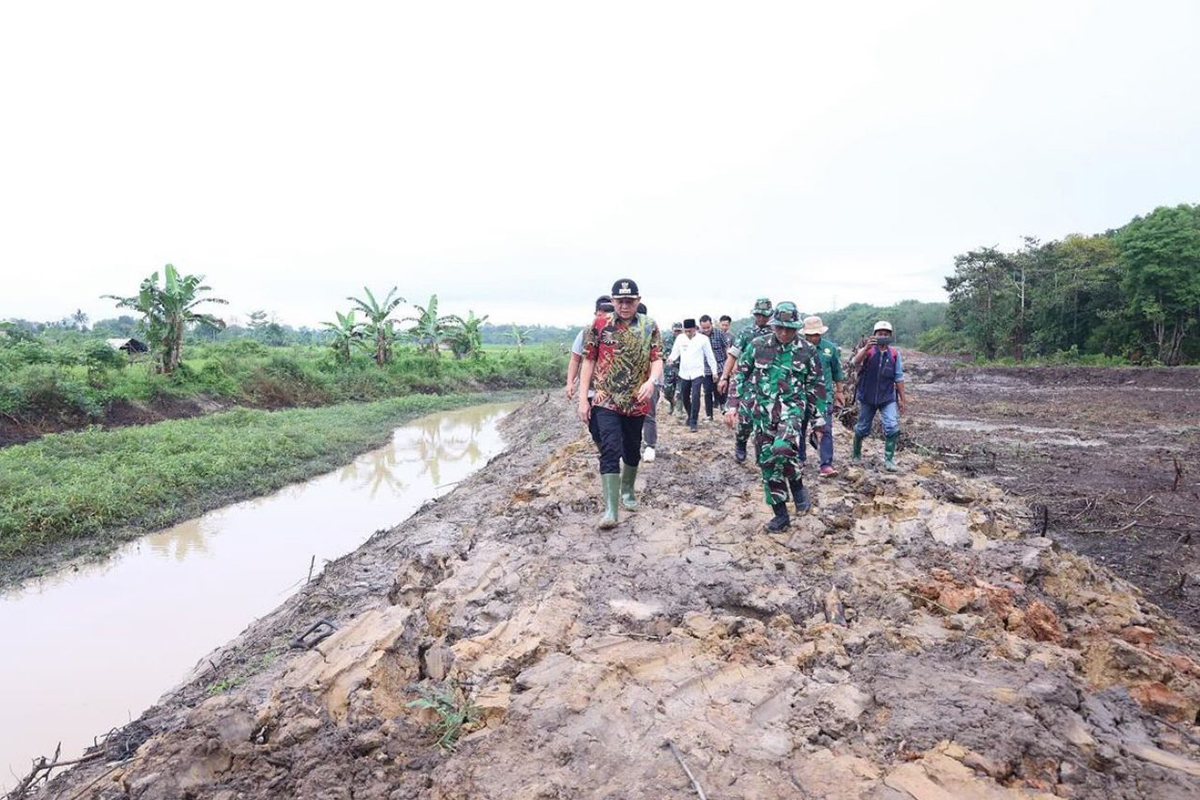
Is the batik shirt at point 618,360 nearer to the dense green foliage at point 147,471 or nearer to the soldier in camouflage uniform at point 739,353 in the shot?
the soldier in camouflage uniform at point 739,353

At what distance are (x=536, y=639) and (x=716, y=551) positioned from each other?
1622 millimetres

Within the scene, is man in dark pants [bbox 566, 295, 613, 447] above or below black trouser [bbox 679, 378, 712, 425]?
above

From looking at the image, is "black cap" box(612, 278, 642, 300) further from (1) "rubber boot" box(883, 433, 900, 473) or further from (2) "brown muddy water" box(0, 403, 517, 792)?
(2) "brown muddy water" box(0, 403, 517, 792)

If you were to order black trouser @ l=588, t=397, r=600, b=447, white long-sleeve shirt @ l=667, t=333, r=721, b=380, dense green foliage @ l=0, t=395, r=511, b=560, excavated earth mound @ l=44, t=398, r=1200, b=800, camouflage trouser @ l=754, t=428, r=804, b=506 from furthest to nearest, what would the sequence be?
1. white long-sleeve shirt @ l=667, t=333, r=721, b=380
2. dense green foliage @ l=0, t=395, r=511, b=560
3. black trouser @ l=588, t=397, r=600, b=447
4. camouflage trouser @ l=754, t=428, r=804, b=506
5. excavated earth mound @ l=44, t=398, r=1200, b=800

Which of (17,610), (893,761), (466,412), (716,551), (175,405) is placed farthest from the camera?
(466,412)

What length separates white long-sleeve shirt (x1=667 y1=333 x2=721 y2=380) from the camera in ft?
29.1

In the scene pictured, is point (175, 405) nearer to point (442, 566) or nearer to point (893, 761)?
point (442, 566)

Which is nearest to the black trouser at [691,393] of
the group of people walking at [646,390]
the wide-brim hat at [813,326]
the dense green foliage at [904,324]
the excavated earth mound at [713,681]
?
the wide-brim hat at [813,326]

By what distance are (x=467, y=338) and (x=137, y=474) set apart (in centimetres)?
2476

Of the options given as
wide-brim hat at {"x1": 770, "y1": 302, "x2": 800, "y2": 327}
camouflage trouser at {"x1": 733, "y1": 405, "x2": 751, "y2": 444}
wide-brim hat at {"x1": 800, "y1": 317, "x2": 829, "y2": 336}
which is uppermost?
wide-brim hat at {"x1": 770, "y1": 302, "x2": 800, "y2": 327}

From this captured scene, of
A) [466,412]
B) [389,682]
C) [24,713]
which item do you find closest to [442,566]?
[389,682]

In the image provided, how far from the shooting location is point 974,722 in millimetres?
2365

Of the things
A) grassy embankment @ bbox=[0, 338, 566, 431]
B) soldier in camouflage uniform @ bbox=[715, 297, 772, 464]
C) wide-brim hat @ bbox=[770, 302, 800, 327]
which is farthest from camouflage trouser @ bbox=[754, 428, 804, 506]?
grassy embankment @ bbox=[0, 338, 566, 431]

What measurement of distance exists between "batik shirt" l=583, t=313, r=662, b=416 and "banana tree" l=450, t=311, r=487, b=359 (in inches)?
1155
